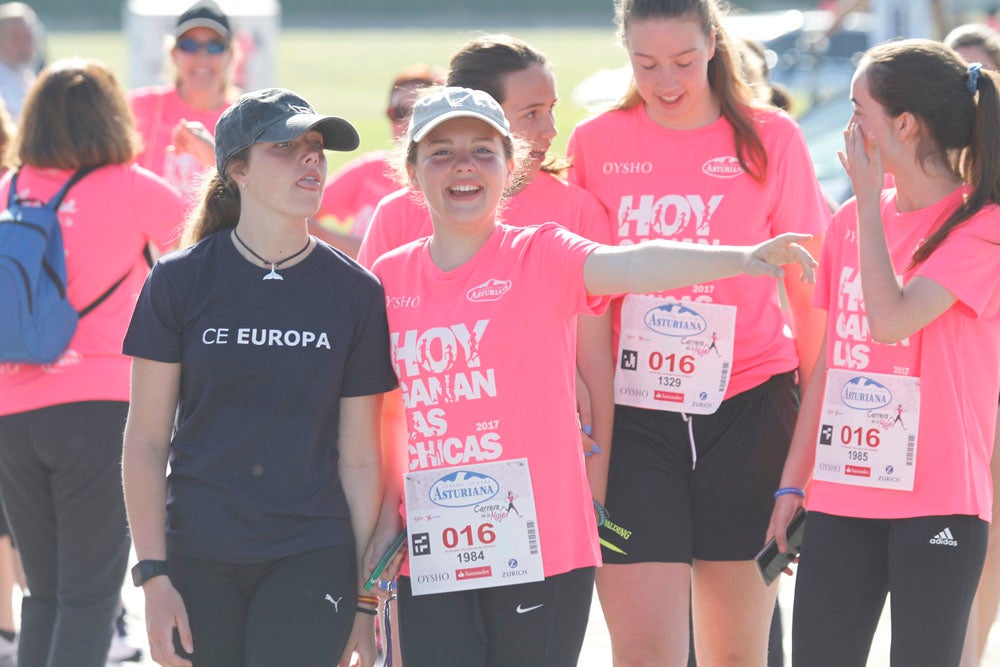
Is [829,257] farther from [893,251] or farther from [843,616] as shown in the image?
[843,616]

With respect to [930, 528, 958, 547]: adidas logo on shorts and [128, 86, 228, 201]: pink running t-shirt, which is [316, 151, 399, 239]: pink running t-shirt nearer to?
[128, 86, 228, 201]: pink running t-shirt

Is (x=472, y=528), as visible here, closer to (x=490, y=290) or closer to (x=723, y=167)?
(x=490, y=290)

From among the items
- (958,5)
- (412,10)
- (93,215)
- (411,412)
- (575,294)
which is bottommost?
(411,412)

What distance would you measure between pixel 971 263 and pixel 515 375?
117 cm

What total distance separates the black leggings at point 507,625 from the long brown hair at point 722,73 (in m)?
1.34

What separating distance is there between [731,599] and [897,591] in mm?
647

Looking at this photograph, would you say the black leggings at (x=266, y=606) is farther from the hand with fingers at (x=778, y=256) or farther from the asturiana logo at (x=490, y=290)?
the hand with fingers at (x=778, y=256)

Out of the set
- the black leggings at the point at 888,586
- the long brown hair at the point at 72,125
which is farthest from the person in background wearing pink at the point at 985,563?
the long brown hair at the point at 72,125

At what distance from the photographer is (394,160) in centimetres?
409

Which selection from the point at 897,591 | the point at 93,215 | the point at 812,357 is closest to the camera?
the point at 897,591

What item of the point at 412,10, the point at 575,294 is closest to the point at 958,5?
the point at 575,294

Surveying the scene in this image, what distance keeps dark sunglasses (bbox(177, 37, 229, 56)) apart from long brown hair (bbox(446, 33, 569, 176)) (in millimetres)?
2898

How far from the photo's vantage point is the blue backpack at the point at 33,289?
184 inches

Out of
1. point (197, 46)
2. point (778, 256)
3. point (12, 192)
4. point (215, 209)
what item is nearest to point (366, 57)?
point (197, 46)
